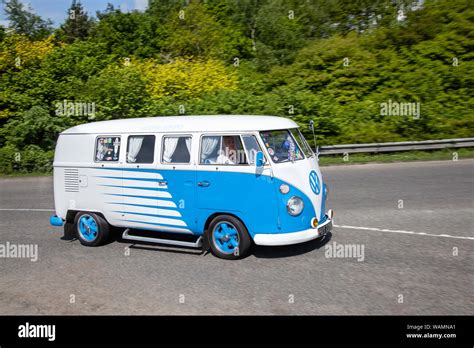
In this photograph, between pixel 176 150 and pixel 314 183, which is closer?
pixel 314 183

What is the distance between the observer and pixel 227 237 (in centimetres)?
855

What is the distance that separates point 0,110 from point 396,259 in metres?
23.5

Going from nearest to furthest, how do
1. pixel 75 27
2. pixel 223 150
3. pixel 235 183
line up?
1. pixel 235 183
2. pixel 223 150
3. pixel 75 27

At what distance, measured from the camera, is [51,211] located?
13633 millimetres

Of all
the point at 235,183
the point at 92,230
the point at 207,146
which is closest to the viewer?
the point at 235,183

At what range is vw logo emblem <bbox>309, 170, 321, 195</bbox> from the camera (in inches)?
336

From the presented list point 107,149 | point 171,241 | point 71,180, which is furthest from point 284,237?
point 71,180

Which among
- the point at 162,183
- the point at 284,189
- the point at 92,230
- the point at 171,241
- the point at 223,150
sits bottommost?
the point at 171,241

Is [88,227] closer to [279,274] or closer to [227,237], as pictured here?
[227,237]

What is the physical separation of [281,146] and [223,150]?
99 cm

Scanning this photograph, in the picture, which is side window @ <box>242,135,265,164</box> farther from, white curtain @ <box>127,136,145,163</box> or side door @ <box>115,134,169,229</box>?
white curtain @ <box>127,136,145,163</box>

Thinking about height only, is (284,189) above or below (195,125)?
below

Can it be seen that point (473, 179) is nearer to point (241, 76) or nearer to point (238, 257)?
point (238, 257)
